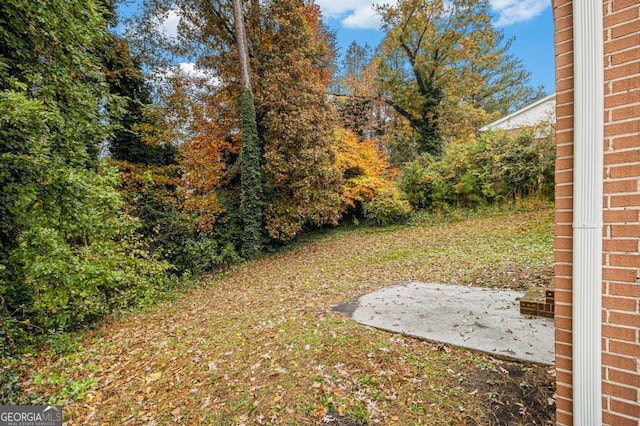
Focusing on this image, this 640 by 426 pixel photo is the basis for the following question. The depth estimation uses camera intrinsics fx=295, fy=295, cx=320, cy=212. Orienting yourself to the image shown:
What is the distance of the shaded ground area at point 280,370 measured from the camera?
2.35m

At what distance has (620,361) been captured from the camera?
1286mm

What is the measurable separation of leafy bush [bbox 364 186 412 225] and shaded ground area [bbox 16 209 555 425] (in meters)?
5.79

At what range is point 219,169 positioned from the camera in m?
9.81

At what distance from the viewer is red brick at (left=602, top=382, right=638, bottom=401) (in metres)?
1.28

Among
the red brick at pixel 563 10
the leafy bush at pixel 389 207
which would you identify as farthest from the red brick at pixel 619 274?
the leafy bush at pixel 389 207

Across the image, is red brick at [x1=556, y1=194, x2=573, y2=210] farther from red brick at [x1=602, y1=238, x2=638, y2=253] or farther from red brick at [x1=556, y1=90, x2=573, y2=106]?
red brick at [x1=556, y1=90, x2=573, y2=106]

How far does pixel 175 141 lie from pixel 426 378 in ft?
32.0

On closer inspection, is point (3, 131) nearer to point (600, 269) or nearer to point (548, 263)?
point (600, 269)

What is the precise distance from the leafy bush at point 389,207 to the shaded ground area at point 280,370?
5.79 meters

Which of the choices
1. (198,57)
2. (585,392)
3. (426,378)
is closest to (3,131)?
(426,378)

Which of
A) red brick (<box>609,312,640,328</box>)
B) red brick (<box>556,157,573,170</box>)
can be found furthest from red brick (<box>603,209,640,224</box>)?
red brick (<box>609,312,640,328</box>)

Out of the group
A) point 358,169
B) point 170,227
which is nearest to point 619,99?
point 170,227

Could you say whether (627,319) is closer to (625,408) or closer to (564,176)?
(625,408)

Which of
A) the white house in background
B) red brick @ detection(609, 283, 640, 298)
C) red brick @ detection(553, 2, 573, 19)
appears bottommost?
red brick @ detection(609, 283, 640, 298)
